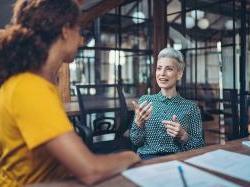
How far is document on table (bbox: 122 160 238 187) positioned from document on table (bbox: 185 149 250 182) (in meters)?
0.08

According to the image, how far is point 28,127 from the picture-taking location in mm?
955

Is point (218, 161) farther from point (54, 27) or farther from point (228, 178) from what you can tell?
point (54, 27)

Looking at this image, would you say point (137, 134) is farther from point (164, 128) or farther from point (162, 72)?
point (162, 72)

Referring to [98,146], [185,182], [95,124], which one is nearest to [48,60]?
[185,182]

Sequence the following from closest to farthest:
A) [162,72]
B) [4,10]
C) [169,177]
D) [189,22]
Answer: [169,177], [162,72], [4,10], [189,22]

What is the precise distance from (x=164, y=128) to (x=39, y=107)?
4.08ft

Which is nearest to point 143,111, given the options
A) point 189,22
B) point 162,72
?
point 162,72

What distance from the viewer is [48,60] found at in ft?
3.69

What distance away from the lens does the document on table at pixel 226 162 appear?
3.74ft

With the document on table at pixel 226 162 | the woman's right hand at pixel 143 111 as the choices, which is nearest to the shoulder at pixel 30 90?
the document on table at pixel 226 162

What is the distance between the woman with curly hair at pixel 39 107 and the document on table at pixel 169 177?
0.19 feet

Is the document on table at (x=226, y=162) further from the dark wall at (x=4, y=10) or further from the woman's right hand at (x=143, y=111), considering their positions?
the dark wall at (x=4, y=10)

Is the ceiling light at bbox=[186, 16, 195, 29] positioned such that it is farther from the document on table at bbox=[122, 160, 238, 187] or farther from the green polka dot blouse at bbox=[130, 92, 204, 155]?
the document on table at bbox=[122, 160, 238, 187]

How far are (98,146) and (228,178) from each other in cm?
219
